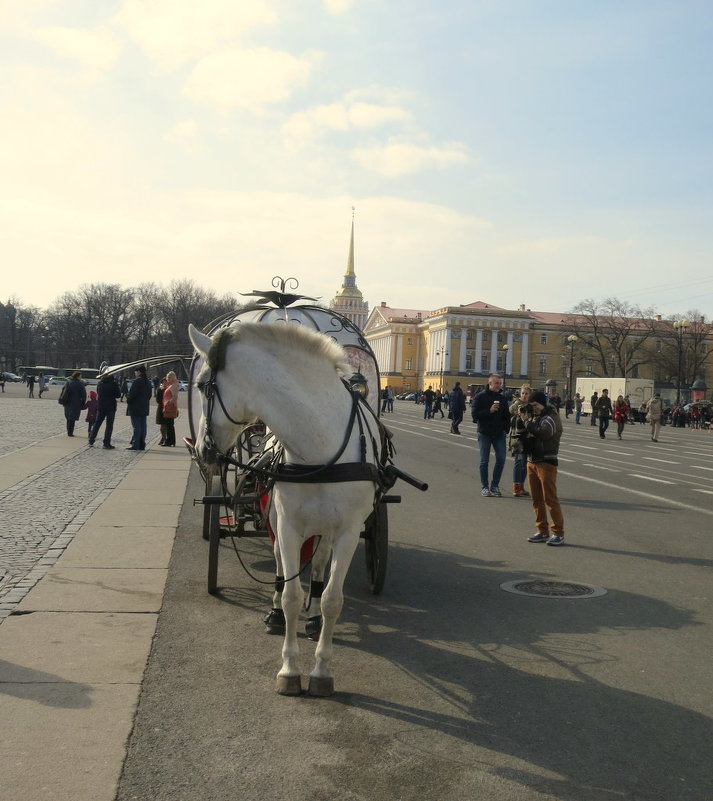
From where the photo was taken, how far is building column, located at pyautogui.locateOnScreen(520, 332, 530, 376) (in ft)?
469

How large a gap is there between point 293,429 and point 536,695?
198 cm

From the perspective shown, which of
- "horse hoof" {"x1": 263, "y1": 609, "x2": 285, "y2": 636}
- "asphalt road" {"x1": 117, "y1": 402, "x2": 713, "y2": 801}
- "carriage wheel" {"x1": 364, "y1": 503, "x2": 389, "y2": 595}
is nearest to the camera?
"asphalt road" {"x1": 117, "y1": 402, "x2": 713, "y2": 801}

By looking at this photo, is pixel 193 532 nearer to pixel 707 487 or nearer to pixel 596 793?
pixel 596 793

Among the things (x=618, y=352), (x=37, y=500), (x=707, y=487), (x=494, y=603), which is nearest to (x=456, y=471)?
(x=707, y=487)

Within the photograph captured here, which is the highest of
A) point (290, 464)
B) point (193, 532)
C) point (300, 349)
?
point (300, 349)

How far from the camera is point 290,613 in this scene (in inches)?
205

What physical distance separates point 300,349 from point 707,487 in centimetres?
1386

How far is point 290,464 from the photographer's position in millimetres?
5176

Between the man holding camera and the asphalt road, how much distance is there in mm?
486

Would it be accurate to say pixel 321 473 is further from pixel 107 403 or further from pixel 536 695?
pixel 107 403

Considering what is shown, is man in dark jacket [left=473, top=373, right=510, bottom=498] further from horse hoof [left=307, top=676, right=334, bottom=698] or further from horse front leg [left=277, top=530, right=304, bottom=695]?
horse hoof [left=307, top=676, right=334, bottom=698]

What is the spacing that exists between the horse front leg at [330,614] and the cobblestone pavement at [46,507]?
2.57m

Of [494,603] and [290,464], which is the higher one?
[290,464]

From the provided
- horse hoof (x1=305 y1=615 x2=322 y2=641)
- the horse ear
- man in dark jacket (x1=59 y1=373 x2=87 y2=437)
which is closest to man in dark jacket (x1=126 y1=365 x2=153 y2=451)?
man in dark jacket (x1=59 y1=373 x2=87 y2=437)
